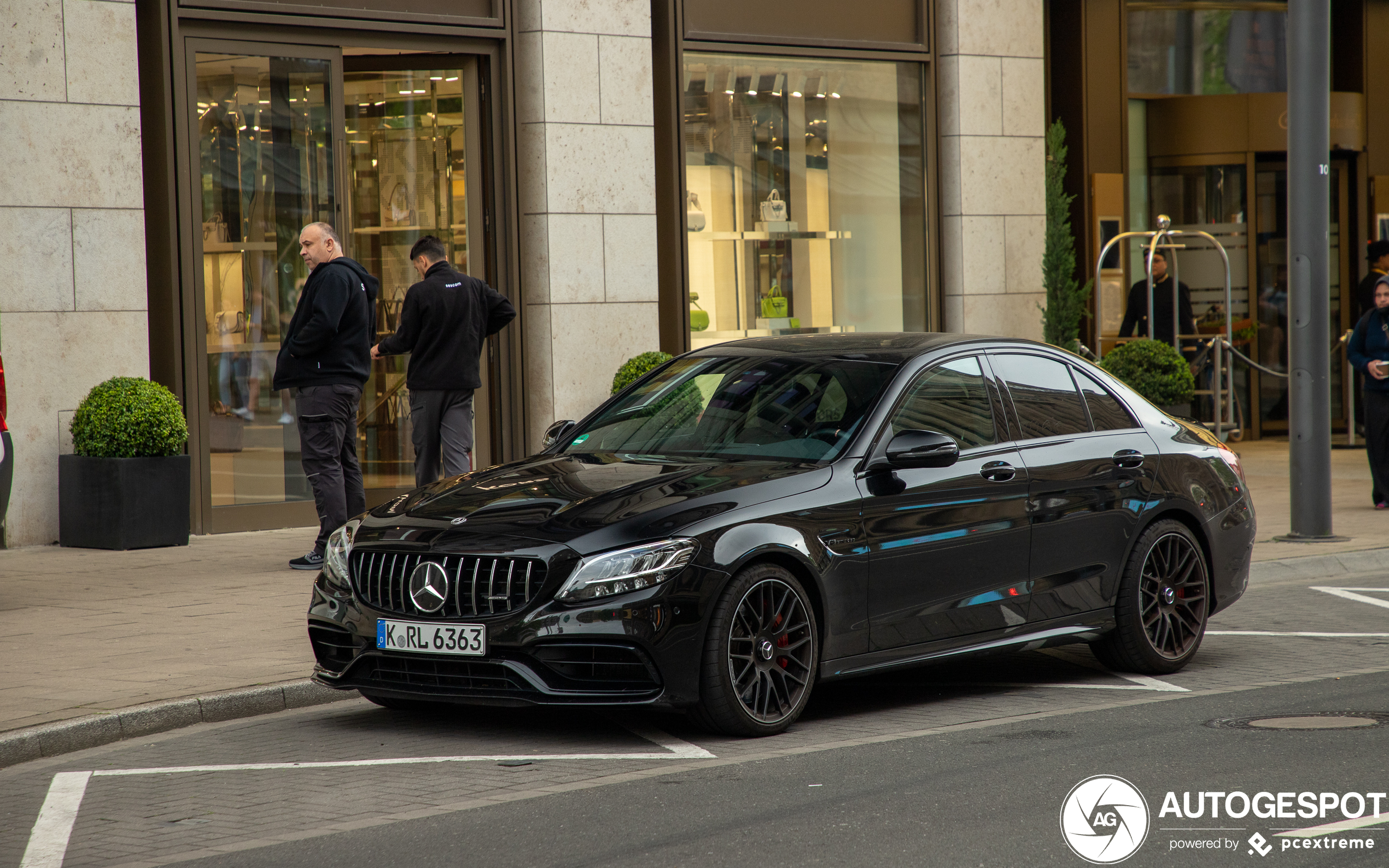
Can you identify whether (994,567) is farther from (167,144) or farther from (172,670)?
(167,144)

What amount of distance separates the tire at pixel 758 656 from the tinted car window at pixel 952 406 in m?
0.99

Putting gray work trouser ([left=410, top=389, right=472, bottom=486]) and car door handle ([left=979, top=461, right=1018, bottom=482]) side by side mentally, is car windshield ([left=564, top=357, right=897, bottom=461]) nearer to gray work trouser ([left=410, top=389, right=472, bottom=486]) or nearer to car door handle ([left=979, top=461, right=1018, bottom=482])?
car door handle ([left=979, top=461, right=1018, bottom=482])

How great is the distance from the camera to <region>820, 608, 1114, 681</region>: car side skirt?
22.3ft

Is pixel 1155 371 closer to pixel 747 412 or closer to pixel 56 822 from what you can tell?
pixel 747 412

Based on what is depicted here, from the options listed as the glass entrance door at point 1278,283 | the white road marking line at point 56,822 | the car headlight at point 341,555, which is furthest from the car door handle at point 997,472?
the glass entrance door at point 1278,283

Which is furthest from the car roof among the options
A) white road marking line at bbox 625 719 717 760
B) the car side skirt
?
white road marking line at bbox 625 719 717 760

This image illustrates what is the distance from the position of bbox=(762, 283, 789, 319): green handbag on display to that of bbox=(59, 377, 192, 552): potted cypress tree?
6068mm

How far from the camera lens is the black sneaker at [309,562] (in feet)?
36.1

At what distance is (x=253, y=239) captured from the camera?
44.1 ft

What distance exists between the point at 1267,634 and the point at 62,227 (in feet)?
28.1

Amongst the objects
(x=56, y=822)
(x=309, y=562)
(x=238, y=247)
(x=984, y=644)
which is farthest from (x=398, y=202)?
(x=56, y=822)

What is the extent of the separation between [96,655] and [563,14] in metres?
8.21

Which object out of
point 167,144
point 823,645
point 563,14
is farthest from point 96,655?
point 563,14

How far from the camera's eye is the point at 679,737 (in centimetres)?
661
